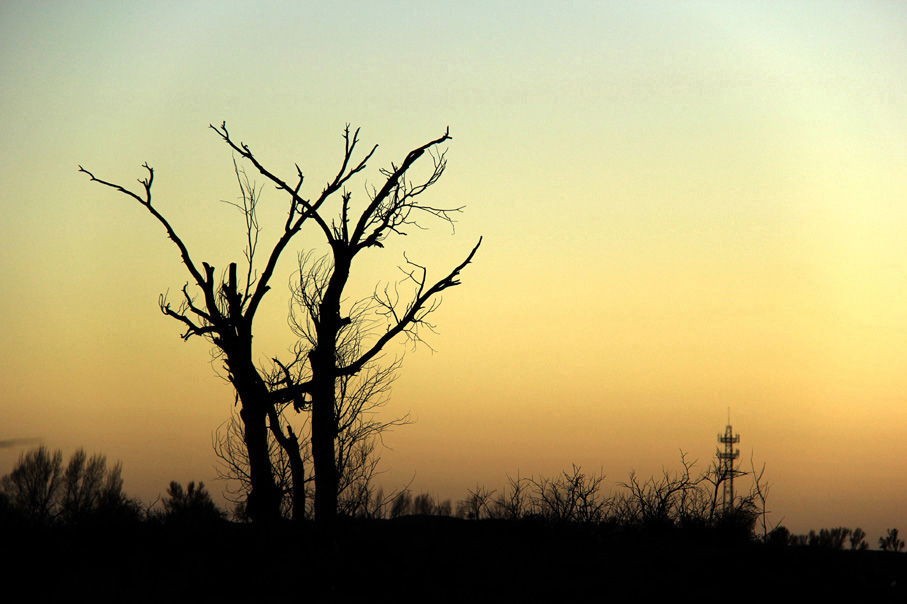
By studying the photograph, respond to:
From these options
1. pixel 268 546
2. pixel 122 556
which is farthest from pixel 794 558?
pixel 122 556

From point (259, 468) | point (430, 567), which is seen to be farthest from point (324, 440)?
point (430, 567)

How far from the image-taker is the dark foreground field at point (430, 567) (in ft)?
27.0

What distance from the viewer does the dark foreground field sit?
324 inches

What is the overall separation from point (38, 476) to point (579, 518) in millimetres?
47141

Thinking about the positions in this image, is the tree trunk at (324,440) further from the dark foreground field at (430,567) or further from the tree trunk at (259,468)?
the dark foreground field at (430,567)

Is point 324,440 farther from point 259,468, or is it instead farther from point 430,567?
point 430,567

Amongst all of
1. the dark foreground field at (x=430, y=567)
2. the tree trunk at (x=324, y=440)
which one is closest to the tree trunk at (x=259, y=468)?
the tree trunk at (x=324, y=440)

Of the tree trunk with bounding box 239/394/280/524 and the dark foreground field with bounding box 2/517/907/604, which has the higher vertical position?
the tree trunk with bounding box 239/394/280/524

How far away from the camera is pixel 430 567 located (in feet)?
29.2

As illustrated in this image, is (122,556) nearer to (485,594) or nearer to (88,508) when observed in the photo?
(88,508)

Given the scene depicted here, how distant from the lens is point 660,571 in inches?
340

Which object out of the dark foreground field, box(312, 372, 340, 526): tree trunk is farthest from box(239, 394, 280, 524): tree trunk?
the dark foreground field

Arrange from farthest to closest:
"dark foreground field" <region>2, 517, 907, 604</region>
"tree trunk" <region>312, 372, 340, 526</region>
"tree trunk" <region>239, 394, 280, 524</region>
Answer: "tree trunk" <region>312, 372, 340, 526</region> → "tree trunk" <region>239, 394, 280, 524</region> → "dark foreground field" <region>2, 517, 907, 604</region>

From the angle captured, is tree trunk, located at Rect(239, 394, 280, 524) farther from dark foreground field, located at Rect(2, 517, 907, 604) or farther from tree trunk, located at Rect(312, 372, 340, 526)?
dark foreground field, located at Rect(2, 517, 907, 604)
